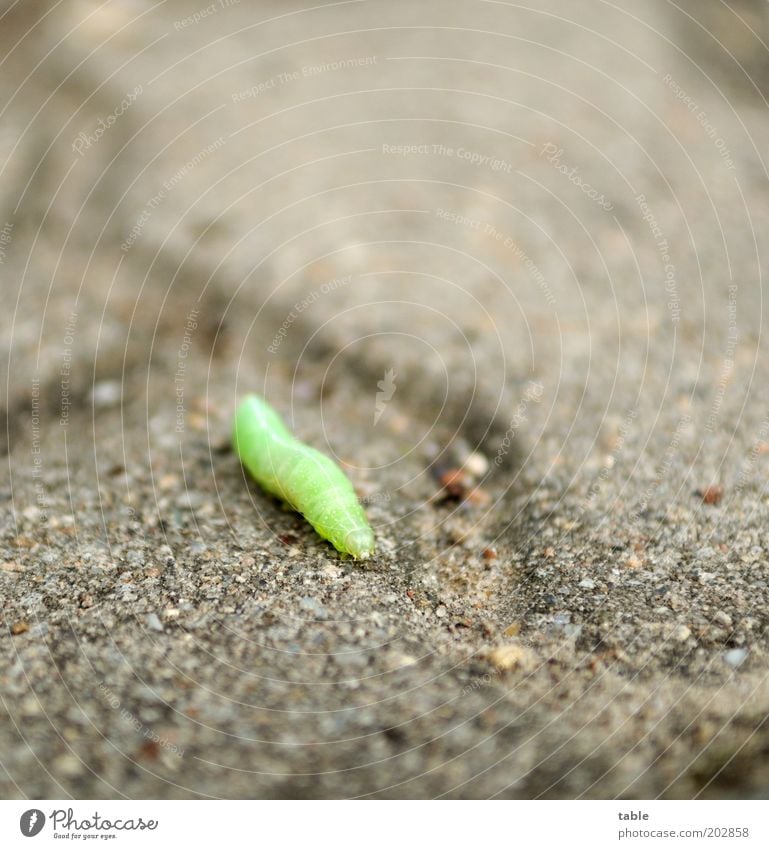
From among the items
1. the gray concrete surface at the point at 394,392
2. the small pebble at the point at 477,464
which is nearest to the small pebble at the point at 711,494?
the gray concrete surface at the point at 394,392

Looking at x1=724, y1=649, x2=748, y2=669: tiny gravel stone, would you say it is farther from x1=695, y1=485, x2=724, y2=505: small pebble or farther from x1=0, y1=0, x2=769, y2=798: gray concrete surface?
x1=695, y1=485, x2=724, y2=505: small pebble

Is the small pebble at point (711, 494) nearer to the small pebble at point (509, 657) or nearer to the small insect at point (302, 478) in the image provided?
the small pebble at point (509, 657)

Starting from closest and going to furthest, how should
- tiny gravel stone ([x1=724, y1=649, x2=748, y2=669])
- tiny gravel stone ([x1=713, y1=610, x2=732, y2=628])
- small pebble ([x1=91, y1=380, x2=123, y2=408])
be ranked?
tiny gravel stone ([x1=724, y1=649, x2=748, y2=669])
tiny gravel stone ([x1=713, y1=610, x2=732, y2=628])
small pebble ([x1=91, y1=380, x2=123, y2=408])

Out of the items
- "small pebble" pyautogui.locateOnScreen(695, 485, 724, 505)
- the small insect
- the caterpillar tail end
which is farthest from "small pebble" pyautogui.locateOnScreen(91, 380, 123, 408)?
"small pebble" pyautogui.locateOnScreen(695, 485, 724, 505)

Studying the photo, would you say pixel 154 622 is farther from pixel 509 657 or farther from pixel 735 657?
pixel 735 657

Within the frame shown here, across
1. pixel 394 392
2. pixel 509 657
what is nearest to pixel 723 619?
pixel 509 657

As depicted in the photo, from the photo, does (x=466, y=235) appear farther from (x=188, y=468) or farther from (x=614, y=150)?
(x=188, y=468)
